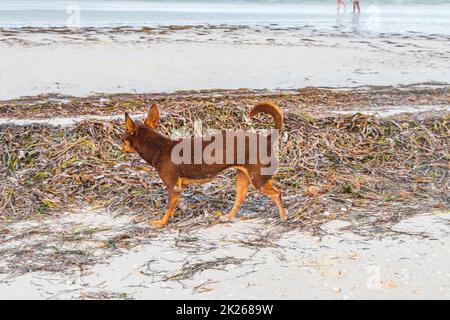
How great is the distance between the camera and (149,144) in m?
3.69

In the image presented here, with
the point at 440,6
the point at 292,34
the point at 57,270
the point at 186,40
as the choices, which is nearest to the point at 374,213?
the point at 57,270

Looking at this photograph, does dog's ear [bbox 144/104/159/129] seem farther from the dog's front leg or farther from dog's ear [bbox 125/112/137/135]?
the dog's front leg

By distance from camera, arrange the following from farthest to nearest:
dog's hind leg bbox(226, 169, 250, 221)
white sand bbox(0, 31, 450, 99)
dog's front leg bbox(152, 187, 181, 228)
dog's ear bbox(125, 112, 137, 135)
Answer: white sand bbox(0, 31, 450, 99)
dog's hind leg bbox(226, 169, 250, 221)
dog's front leg bbox(152, 187, 181, 228)
dog's ear bbox(125, 112, 137, 135)

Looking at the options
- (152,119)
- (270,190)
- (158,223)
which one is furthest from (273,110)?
(158,223)

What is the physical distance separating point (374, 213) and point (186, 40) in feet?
32.8

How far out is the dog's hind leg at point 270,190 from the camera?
372cm

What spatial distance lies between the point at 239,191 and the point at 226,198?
15.0 inches

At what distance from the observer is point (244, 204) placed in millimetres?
4188

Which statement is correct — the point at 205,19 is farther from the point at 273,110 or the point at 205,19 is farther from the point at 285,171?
the point at 273,110

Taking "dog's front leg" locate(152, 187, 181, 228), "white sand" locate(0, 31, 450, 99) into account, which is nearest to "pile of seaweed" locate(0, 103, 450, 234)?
"dog's front leg" locate(152, 187, 181, 228)

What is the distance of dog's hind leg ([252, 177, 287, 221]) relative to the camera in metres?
3.72

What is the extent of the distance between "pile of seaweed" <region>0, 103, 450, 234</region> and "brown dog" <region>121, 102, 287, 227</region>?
35cm
